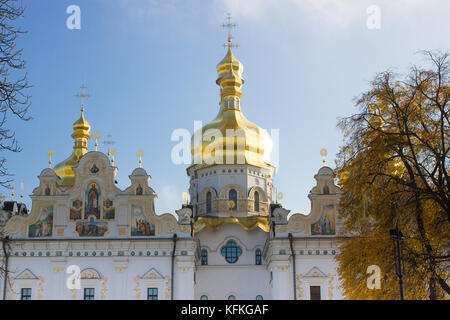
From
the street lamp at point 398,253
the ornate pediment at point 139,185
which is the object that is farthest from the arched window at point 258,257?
the street lamp at point 398,253

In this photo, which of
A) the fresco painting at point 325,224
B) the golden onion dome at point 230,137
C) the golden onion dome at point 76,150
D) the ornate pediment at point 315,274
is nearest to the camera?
the ornate pediment at point 315,274

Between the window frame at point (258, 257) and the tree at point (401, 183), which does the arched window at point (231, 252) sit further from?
the tree at point (401, 183)

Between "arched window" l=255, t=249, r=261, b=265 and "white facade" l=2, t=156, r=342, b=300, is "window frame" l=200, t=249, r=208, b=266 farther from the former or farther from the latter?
"white facade" l=2, t=156, r=342, b=300

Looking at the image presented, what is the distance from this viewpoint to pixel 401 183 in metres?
16.2

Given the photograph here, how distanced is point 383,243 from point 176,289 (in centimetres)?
1628

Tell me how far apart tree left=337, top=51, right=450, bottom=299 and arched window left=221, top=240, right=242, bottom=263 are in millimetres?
18282

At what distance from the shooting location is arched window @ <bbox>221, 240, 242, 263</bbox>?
1412 inches

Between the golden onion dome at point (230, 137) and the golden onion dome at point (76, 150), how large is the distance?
846cm

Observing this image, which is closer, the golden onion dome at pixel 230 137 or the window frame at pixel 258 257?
the window frame at pixel 258 257

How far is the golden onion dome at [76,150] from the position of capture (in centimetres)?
4362

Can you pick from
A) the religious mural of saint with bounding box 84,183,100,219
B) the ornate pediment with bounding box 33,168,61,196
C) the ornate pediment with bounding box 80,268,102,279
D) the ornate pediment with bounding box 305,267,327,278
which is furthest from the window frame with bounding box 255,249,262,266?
the ornate pediment with bounding box 33,168,61,196

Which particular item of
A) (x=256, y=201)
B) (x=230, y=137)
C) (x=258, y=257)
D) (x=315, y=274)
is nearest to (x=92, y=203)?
(x=258, y=257)

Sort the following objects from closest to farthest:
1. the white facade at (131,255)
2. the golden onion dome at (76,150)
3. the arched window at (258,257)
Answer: the white facade at (131,255)
the arched window at (258,257)
the golden onion dome at (76,150)

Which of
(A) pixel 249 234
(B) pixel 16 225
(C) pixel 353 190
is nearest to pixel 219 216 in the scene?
(A) pixel 249 234
